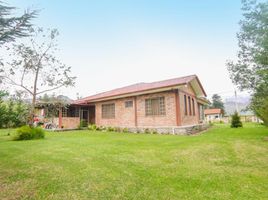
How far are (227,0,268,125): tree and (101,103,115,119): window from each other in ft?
38.2

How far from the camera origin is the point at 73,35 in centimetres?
1552

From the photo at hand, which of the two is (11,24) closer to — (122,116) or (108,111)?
(122,116)

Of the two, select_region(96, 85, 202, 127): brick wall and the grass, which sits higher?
select_region(96, 85, 202, 127): brick wall

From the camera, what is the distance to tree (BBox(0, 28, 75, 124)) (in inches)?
507

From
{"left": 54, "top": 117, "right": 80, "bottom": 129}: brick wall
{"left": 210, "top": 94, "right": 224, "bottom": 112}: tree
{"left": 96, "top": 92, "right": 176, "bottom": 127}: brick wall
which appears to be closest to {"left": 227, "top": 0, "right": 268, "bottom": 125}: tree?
{"left": 96, "top": 92, "right": 176, "bottom": 127}: brick wall

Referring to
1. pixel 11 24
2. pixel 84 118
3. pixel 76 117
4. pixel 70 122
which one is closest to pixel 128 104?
pixel 70 122

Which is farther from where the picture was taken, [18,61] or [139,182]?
[18,61]

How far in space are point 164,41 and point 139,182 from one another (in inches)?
545

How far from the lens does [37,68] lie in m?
13.3

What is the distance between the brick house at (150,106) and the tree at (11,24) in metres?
10.2

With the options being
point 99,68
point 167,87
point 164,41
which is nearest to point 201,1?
point 164,41

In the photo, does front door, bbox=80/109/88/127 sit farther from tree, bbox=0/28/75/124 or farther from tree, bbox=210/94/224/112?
tree, bbox=210/94/224/112

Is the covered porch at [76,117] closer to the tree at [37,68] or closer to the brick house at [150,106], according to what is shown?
the brick house at [150,106]

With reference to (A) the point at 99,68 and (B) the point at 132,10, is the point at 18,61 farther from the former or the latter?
(A) the point at 99,68
